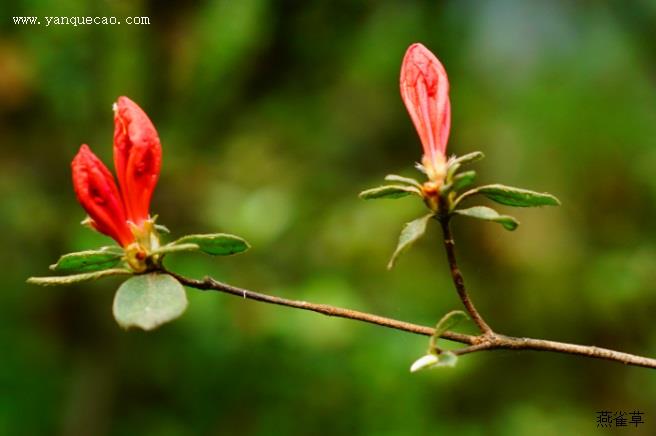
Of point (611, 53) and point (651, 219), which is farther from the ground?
point (611, 53)

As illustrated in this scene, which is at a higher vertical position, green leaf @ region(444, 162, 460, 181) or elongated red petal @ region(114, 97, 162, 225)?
elongated red petal @ region(114, 97, 162, 225)

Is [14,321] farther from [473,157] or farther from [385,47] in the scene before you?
[473,157]

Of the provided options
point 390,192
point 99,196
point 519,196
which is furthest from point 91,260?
point 519,196

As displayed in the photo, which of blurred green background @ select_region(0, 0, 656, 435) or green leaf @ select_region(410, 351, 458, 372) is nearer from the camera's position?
green leaf @ select_region(410, 351, 458, 372)

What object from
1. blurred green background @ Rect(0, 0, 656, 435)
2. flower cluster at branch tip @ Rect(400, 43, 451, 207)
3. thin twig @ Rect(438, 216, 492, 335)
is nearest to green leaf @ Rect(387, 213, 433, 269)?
thin twig @ Rect(438, 216, 492, 335)

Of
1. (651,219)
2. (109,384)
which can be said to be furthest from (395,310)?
(651,219)

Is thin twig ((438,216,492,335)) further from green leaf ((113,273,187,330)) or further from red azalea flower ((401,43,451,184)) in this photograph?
green leaf ((113,273,187,330))

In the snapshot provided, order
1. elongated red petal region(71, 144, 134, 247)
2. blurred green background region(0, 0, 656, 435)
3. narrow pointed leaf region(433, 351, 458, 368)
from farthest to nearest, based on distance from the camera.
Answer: blurred green background region(0, 0, 656, 435), elongated red petal region(71, 144, 134, 247), narrow pointed leaf region(433, 351, 458, 368)
